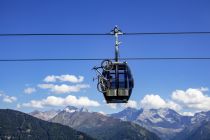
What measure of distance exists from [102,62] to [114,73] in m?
1.24

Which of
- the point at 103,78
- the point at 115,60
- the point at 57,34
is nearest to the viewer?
the point at 57,34

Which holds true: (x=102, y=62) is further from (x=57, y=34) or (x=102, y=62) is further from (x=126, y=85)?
(x=57, y=34)

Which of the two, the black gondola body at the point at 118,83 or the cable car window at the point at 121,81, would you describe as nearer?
the black gondola body at the point at 118,83

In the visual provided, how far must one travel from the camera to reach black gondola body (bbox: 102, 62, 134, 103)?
104ft

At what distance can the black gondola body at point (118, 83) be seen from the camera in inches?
1254

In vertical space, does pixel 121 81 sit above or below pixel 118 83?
above

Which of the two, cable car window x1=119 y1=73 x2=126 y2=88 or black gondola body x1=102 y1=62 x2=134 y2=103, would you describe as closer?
black gondola body x1=102 y1=62 x2=134 y2=103

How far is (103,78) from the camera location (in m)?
32.1

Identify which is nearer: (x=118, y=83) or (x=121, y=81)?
(x=118, y=83)

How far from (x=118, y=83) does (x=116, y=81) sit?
208 mm

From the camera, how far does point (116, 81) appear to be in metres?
32.5

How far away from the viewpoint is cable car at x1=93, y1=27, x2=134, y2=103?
3177 centimetres

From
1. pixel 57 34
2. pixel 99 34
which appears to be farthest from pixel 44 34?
pixel 99 34

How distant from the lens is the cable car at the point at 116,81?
104ft
